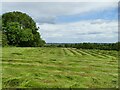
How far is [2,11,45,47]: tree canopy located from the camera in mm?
103000

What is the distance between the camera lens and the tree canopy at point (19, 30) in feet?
338

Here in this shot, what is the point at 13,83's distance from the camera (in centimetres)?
Answer: 1619

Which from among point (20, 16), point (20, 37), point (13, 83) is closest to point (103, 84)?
point (13, 83)

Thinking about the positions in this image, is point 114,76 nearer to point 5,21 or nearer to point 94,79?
point 94,79

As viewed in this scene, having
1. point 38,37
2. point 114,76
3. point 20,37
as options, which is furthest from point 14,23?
point 114,76

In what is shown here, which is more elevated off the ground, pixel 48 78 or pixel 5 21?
pixel 5 21

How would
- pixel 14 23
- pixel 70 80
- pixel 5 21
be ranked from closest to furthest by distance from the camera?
pixel 70 80 < pixel 14 23 < pixel 5 21

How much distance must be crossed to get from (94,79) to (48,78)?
9.55ft

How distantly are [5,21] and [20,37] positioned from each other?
1121 cm

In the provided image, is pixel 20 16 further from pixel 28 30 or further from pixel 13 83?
pixel 13 83

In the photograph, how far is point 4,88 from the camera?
15.1 meters

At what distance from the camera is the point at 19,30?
342 ft

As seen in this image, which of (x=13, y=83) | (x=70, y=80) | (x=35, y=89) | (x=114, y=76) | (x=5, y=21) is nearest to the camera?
(x=35, y=89)

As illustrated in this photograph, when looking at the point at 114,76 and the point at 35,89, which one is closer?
the point at 35,89
